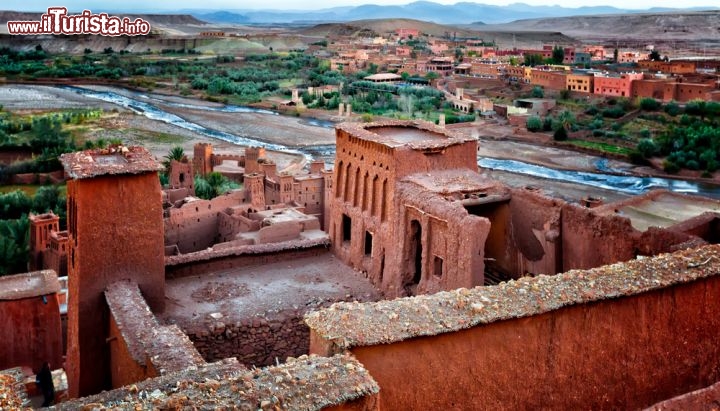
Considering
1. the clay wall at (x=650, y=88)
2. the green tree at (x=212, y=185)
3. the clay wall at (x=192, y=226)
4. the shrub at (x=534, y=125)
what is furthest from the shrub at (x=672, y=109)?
the clay wall at (x=192, y=226)

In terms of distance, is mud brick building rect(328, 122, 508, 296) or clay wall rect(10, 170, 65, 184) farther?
clay wall rect(10, 170, 65, 184)

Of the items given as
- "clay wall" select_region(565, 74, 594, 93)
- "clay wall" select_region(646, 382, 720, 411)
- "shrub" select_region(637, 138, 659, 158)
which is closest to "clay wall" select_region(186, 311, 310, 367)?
"clay wall" select_region(646, 382, 720, 411)

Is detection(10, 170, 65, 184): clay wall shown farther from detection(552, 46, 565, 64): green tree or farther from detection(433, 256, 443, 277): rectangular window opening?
detection(552, 46, 565, 64): green tree

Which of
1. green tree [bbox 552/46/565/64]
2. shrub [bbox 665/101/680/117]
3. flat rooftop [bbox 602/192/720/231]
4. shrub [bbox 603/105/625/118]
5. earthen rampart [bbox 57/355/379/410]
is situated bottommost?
flat rooftop [bbox 602/192/720/231]

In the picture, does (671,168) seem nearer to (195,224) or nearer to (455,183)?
(195,224)

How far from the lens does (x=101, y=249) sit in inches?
469

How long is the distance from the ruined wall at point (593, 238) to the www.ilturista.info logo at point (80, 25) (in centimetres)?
9010

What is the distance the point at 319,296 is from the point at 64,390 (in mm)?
4639

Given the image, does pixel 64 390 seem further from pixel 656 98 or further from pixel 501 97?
pixel 501 97

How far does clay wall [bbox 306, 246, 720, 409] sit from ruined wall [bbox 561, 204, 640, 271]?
2072 millimetres

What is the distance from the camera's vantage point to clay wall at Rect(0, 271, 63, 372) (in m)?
14.6

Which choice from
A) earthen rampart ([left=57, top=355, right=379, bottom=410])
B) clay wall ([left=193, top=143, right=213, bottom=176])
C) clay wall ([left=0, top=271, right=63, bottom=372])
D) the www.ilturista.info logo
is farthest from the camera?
the www.ilturista.info logo

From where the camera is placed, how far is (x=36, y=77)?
95.7m

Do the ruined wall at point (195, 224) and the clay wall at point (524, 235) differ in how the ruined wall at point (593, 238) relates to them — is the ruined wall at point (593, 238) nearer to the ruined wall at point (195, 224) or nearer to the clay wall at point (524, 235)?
the clay wall at point (524, 235)
